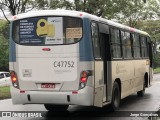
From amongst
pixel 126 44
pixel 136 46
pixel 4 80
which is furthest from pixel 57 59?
pixel 4 80

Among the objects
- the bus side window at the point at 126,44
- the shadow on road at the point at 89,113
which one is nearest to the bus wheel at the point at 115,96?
the shadow on road at the point at 89,113

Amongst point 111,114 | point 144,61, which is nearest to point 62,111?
point 111,114

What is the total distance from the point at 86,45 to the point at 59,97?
1468mm

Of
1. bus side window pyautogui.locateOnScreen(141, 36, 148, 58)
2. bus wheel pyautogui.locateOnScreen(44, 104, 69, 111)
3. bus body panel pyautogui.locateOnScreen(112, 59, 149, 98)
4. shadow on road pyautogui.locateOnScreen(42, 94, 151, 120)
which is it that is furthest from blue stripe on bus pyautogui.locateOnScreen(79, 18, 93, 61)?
bus side window pyautogui.locateOnScreen(141, 36, 148, 58)

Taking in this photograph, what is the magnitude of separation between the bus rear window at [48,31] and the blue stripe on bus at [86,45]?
131 mm

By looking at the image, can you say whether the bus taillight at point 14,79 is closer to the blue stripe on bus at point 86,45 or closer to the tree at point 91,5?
the blue stripe on bus at point 86,45

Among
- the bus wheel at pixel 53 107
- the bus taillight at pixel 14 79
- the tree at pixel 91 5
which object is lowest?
the bus wheel at pixel 53 107

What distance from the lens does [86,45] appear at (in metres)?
10.7

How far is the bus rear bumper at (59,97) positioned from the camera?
417 inches

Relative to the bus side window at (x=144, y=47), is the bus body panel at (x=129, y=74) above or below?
below

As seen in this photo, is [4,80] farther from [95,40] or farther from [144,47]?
[95,40]

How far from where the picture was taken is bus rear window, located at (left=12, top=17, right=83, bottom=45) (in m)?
10.9

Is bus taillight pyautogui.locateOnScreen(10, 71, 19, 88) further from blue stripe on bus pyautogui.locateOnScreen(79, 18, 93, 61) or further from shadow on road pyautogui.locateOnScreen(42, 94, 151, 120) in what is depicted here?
blue stripe on bus pyautogui.locateOnScreen(79, 18, 93, 61)

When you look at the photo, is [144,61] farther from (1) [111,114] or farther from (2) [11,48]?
(2) [11,48]
